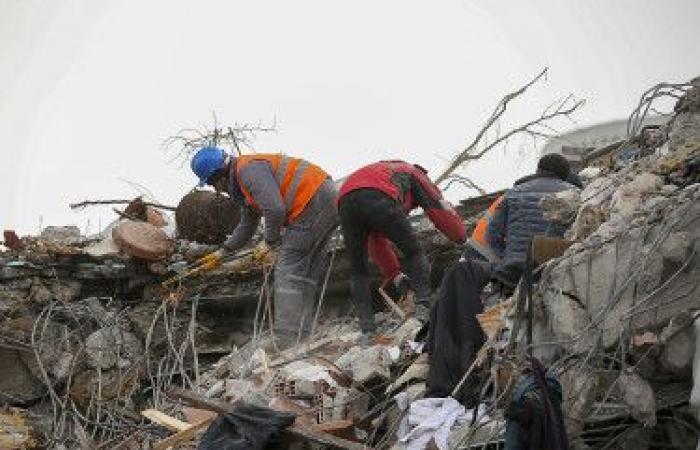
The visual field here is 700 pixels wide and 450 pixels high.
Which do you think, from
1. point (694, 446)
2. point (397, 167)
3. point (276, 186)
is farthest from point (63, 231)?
point (694, 446)

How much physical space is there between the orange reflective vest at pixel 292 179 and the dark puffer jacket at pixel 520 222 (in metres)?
1.69

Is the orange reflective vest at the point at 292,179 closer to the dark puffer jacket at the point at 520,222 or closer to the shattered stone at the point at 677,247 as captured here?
the dark puffer jacket at the point at 520,222

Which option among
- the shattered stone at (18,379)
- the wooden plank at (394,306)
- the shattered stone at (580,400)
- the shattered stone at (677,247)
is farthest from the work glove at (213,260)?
the shattered stone at (677,247)

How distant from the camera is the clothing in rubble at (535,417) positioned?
10.1 ft

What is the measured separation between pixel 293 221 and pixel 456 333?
2.49 m

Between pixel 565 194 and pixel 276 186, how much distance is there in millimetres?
2380

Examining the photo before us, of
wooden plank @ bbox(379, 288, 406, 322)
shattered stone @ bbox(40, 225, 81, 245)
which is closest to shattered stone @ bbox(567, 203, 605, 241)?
wooden plank @ bbox(379, 288, 406, 322)

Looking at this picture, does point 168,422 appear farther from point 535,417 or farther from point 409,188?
point 535,417

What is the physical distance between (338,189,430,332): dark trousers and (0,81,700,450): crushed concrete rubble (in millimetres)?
280

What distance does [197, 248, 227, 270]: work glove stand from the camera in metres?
7.13

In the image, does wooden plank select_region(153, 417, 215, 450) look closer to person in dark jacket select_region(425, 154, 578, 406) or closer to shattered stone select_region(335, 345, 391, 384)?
shattered stone select_region(335, 345, 391, 384)

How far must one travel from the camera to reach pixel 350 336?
618 cm

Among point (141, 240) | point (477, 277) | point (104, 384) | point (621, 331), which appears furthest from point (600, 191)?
point (104, 384)

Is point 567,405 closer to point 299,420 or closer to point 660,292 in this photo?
point 660,292
